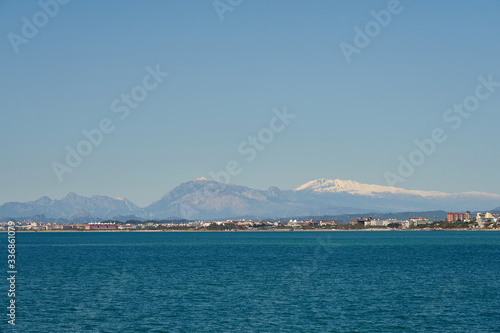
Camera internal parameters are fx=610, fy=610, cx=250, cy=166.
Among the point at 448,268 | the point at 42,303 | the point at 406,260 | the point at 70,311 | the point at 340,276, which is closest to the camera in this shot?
Answer: the point at 70,311

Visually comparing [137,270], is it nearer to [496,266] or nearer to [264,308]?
[264,308]

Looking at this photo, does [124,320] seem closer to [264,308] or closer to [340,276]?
[264,308]

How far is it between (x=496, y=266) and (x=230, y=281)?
102 feet

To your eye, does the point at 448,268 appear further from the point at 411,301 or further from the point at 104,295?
the point at 104,295

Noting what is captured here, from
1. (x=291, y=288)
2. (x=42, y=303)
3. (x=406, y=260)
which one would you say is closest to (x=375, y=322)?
(x=291, y=288)

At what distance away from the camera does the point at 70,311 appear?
38156mm

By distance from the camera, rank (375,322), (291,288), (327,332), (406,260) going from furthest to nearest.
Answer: (406,260), (291,288), (375,322), (327,332)

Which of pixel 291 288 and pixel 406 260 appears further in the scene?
pixel 406 260

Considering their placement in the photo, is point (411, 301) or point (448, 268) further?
point (448, 268)

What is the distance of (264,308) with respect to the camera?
39.3 m

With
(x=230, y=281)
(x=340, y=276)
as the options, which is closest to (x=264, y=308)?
(x=230, y=281)

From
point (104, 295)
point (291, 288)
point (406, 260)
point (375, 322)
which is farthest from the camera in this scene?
point (406, 260)

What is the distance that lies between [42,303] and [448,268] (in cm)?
4221

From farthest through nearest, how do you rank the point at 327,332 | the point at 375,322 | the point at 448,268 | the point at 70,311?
the point at 448,268 → the point at 70,311 → the point at 375,322 → the point at 327,332
